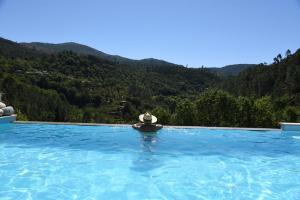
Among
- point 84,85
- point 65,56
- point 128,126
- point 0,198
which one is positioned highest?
point 65,56

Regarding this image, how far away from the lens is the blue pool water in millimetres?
5512

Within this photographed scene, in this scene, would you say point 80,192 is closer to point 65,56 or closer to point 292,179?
point 292,179

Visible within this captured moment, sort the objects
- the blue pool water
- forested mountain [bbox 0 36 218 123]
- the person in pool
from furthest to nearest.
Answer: forested mountain [bbox 0 36 218 123] < the person in pool < the blue pool water

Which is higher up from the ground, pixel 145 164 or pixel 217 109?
pixel 217 109

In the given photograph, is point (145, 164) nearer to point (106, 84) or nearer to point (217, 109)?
point (217, 109)

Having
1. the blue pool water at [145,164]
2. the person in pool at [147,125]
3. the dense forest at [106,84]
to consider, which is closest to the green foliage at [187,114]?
the blue pool water at [145,164]

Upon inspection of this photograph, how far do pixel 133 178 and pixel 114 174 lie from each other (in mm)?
452

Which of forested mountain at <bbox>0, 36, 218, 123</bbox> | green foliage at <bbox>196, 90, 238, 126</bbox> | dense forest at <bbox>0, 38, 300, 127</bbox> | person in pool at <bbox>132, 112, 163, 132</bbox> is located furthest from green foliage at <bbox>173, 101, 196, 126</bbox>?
forested mountain at <bbox>0, 36, 218, 123</bbox>

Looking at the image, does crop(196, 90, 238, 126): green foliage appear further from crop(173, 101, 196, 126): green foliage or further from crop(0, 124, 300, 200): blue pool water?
crop(0, 124, 300, 200): blue pool water

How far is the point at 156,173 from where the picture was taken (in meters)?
6.57

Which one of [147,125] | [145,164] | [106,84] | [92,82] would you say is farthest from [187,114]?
[106,84]

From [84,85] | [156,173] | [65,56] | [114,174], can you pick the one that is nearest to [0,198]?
[114,174]

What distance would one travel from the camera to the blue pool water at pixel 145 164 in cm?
551

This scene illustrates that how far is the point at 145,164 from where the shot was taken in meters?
7.22
